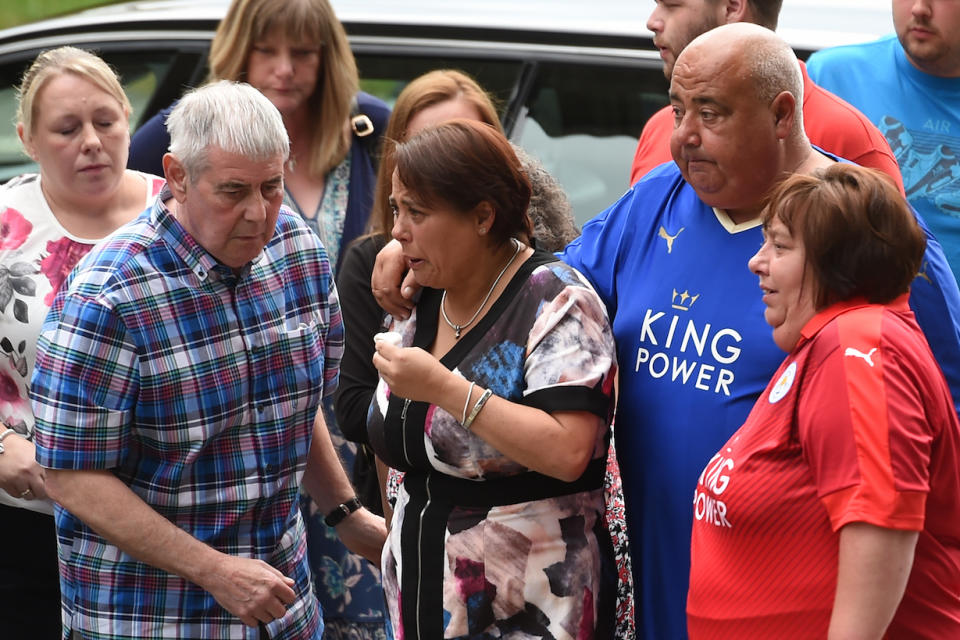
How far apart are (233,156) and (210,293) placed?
0.29 meters

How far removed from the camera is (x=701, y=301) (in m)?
2.55

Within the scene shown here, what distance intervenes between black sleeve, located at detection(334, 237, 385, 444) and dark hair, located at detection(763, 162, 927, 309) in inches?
53.5

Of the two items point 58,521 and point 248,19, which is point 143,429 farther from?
point 248,19

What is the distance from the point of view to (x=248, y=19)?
13.1 feet

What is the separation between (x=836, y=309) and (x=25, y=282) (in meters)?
1.99

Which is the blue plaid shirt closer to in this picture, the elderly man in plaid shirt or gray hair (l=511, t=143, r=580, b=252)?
the elderly man in plaid shirt

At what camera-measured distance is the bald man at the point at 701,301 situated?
8.11 ft

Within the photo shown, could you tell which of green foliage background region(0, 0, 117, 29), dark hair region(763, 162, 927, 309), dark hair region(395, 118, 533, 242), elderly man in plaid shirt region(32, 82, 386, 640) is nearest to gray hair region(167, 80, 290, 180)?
elderly man in plaid shirt region(32, 82, 386, 640)

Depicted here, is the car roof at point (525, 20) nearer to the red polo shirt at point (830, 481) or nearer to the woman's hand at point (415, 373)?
the woman's hand at point (415, 373)

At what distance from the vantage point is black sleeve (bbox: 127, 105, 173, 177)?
404 centimetres

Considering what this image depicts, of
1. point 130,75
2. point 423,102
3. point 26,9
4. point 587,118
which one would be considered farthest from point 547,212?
point 26,9

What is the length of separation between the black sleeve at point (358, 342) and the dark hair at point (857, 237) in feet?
4.46

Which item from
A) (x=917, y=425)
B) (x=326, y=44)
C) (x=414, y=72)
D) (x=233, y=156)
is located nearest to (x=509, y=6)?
(x=414, y=72)

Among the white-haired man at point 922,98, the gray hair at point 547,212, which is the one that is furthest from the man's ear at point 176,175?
the white-haired man at point 922,98
